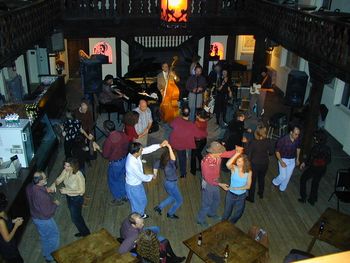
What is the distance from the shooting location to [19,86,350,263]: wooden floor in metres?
7.38

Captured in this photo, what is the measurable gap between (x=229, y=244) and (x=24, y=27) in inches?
269

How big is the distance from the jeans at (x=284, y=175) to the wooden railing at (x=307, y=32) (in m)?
2.30

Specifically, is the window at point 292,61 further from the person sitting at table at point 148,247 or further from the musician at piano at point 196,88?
the person sitting at table at point 148,247

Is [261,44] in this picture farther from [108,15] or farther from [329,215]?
[329,215]

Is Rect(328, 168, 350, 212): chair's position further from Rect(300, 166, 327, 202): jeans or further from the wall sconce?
the wall sconce

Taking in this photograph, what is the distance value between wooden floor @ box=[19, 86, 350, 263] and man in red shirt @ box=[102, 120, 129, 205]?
1.76 feet

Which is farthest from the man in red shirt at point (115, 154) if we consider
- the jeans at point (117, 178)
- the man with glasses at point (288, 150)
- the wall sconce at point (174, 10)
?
the man with glasses at point (288, 150)

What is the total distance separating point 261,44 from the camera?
14281mm

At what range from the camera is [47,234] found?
6.39 m

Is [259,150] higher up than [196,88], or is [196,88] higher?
[196,88]

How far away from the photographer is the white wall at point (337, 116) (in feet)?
38.3

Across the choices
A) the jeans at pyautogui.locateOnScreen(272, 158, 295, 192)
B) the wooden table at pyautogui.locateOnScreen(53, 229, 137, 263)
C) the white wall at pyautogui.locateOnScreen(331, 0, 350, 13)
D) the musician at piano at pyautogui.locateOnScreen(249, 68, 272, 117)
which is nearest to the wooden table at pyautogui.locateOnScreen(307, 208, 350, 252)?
the jeans at pyautogui.locateOnScreen(272, 158, 295, 192)

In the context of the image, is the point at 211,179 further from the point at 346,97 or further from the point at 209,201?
the point at 346,97

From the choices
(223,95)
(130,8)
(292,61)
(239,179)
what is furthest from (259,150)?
(292,61)
